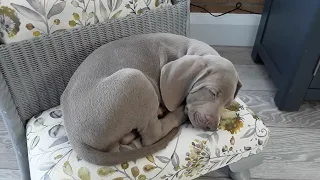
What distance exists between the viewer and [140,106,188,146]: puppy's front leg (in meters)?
0.86

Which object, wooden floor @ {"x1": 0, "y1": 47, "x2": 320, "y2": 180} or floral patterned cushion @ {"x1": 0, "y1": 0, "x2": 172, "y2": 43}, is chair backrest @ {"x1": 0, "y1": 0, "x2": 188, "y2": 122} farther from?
wooden floor @ {"x1": 0, "y1": 47, "x2": 320, "y2": 180}

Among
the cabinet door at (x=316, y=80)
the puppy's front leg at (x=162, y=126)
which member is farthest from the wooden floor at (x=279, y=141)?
the puppy's front leg at (x=162, y=126)

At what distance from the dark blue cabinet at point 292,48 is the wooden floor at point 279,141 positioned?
7 cm

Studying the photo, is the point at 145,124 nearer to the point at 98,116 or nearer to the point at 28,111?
the point at 98,116

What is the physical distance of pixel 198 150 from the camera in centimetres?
88

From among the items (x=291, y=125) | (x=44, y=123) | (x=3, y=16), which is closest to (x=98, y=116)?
(x=44, y=123)

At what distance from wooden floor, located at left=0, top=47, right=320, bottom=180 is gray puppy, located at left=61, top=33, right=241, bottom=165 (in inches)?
17.4

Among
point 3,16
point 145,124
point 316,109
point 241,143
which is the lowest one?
point 316,109

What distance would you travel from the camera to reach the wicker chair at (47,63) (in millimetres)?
859

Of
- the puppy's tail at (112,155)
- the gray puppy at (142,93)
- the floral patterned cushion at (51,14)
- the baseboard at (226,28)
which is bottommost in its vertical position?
the baseboard at (226,28)

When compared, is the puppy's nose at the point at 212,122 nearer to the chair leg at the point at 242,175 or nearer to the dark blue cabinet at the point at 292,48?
the chair leg at the point at 242,175

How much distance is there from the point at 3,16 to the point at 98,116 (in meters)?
0.37

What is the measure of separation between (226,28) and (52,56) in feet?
3.86

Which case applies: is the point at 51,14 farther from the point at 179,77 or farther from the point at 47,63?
the point at 179,77
